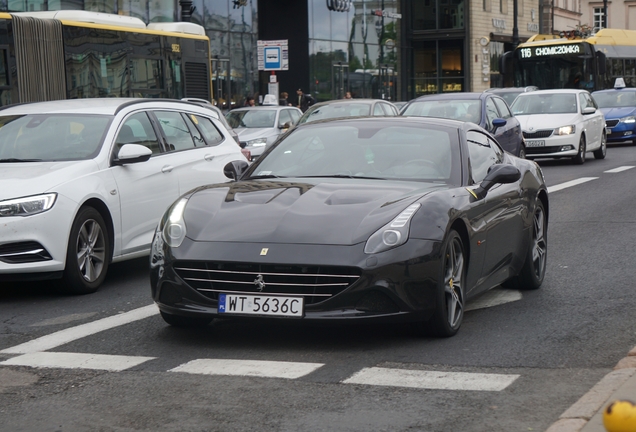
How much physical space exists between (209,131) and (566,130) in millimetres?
14194

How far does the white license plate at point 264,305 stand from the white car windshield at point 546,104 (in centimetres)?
1930

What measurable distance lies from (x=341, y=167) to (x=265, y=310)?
152cm

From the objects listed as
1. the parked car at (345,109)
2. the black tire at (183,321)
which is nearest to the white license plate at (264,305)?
the black tire at (183,321)

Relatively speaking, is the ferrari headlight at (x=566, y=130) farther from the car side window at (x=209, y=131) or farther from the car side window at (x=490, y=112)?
the car side window at (x=209, y=131)

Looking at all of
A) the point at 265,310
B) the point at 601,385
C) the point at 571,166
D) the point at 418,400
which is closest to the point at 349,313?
the point at 265,310

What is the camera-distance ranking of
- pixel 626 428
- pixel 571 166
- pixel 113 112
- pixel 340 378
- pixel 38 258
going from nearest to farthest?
pixel 626 428
pixel 340 378
pixel 38 258
pixel 113 112
pixel 571 166

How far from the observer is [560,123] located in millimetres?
23906

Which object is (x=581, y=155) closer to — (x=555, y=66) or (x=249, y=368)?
(x=555, y=66)

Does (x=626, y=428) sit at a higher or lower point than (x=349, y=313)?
higher

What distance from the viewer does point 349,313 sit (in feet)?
20.2

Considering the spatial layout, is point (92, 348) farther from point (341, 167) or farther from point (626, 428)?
point (626, 428)

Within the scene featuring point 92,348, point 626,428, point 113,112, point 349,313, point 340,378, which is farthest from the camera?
point 113,112

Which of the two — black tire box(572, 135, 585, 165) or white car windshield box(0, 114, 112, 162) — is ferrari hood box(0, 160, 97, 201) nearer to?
white car windshield box(0, 114, 112, 162)

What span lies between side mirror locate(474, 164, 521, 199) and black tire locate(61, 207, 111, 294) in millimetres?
3160
